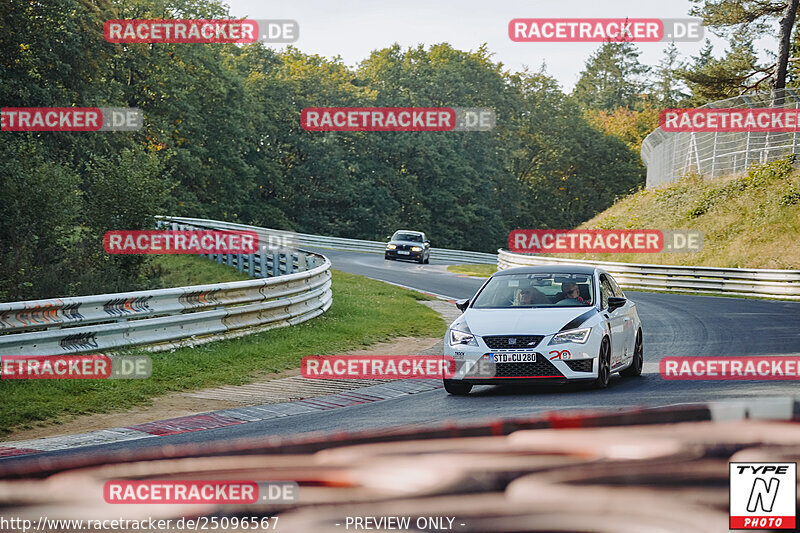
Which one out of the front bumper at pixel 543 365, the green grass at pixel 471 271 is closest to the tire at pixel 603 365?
the front bumper at pixel 543 365

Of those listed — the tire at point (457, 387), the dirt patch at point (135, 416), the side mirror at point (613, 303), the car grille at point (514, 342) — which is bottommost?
the dirt patch at point (135, 416)

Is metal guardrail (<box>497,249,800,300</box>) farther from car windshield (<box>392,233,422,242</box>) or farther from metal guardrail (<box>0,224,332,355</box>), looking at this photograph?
metal guardrail (<box>0,224,332,355</box>)

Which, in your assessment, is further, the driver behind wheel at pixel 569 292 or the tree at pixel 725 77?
the tree at pixel 725 77

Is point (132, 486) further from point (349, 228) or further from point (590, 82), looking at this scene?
point (590, 82)

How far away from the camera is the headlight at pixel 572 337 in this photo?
1019cm

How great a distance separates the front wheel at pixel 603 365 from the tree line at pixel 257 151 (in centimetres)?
1041

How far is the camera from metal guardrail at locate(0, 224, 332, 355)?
10.5 m

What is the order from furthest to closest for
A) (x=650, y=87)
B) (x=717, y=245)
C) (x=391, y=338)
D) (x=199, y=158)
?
(x=650, y=87) → (x=199, y=158) → (x=717, y=245) → (x=391, y=338)

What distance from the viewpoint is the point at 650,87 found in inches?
6166

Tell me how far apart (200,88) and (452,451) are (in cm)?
6294

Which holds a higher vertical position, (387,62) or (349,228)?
(387,62)

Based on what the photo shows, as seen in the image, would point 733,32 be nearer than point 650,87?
Yes

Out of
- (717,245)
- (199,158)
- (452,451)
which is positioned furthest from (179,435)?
(199,158)

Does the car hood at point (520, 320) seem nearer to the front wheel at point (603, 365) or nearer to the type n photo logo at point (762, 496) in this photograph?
the front wheel at point (603, 365)
